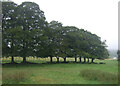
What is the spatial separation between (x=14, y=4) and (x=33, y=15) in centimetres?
463

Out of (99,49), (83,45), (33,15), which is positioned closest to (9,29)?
(33,15)

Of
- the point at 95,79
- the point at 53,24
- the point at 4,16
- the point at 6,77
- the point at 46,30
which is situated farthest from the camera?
the point at 53,24

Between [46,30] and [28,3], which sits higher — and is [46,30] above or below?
below

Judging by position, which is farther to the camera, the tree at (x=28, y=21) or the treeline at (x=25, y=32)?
the tree at (x=28, y=21)

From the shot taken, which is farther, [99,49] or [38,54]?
[99,49]

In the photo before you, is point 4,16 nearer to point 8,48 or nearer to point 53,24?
point 8,48

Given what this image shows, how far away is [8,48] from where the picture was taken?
1009 inches

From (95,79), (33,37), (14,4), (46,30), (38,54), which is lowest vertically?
(95,79)

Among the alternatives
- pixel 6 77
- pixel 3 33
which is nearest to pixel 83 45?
pixel 3 33

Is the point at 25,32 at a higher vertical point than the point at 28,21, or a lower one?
lower

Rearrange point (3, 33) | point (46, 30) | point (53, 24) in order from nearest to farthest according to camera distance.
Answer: point (3, 33)
point (46, 30)
point (53, 24)

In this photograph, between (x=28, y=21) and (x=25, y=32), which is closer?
(x=25, y=32)

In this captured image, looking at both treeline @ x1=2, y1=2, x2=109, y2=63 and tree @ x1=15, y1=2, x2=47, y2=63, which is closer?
treeline @ x1=2, y1=2, x2=109, y2=63

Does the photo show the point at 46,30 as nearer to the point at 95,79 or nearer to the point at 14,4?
the point at 14,4
